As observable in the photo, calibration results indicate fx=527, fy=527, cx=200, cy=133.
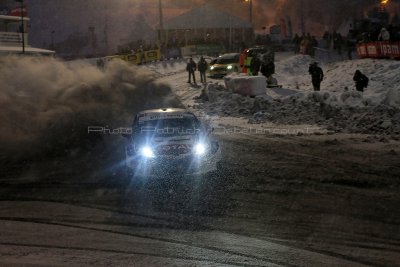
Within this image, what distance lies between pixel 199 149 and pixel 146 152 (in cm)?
104

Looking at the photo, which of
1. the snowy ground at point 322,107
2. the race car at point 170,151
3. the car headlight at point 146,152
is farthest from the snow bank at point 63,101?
the car headlight at point 146,152

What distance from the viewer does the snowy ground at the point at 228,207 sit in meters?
6.34

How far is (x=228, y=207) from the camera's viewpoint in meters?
8.33

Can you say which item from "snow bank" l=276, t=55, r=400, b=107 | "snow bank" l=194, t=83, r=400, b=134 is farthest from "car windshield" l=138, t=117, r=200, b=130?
"snow bank" l=276, t=55, r=400, b=107

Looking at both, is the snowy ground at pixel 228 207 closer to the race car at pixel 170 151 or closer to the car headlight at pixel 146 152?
the race car at pixel 170 151

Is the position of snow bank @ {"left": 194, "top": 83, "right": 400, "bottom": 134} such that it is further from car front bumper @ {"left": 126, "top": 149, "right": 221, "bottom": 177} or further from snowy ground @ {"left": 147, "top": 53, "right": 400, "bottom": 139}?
car front bumper @ {"left": 126, "top": 149, "right": 221, "bottom": 177}

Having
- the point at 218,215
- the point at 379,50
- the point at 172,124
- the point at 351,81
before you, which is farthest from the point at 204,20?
the point at 218,215

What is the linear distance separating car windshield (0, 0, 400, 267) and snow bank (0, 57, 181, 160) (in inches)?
2.3

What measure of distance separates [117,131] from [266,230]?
9.33 metres

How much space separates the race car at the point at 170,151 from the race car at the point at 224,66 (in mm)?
22682

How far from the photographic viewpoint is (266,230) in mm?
7203

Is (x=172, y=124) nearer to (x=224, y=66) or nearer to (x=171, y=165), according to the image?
(x=171, y=165)

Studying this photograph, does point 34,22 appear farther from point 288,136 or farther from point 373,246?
point 373,246

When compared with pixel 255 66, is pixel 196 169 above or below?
below
